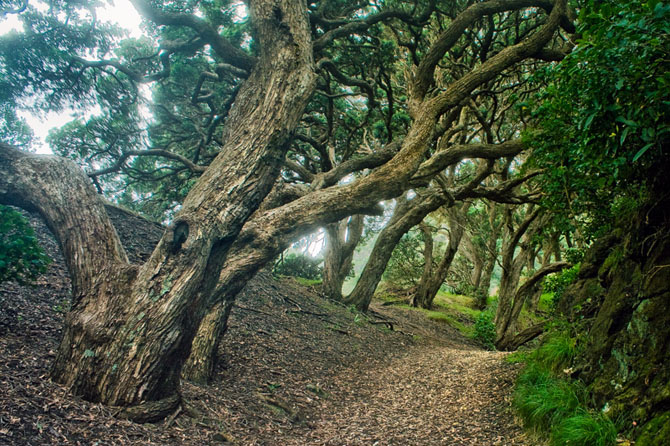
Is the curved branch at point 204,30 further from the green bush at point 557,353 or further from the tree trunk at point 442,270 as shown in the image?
the tree trunk at point 442,270

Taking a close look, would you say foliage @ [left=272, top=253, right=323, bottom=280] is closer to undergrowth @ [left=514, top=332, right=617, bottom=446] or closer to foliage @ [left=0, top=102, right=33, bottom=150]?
foliage @ [left=0, top=102, right=33, bottom=150]

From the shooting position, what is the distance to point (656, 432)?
237cm

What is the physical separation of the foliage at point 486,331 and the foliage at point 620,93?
263 inches

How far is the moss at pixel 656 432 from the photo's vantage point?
2275mm

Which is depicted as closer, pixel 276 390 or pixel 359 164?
pixel 276 390

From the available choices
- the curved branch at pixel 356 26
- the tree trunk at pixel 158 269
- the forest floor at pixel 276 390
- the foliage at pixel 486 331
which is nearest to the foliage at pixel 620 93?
the tree trunk at pixel 158 269

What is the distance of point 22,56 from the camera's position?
254 inches

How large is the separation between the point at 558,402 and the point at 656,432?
0.94 metres

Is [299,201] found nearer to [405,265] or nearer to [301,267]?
[301,267]

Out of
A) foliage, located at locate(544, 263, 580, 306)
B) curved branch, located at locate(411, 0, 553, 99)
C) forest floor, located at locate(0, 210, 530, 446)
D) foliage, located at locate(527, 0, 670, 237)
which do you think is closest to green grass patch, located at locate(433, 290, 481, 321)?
→ forest floor, located at locate(0, 210, 530, 446)

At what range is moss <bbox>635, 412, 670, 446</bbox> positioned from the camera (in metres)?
2.28

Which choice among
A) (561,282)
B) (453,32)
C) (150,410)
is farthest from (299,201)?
(561,282)

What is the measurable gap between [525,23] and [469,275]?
48.6ft

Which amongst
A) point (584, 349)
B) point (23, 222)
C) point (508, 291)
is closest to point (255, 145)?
point (23, 222)
